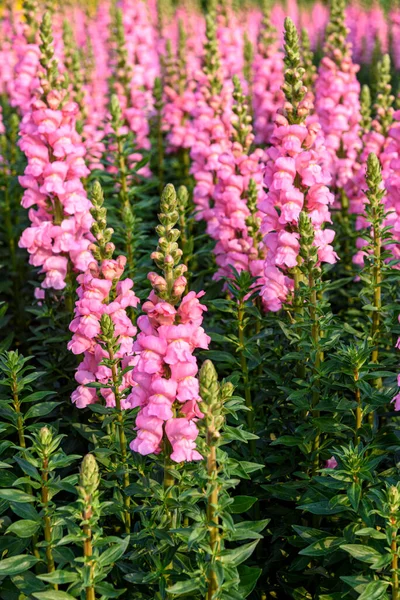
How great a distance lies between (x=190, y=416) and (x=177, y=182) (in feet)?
17.4

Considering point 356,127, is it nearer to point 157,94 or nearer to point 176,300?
point 157,94

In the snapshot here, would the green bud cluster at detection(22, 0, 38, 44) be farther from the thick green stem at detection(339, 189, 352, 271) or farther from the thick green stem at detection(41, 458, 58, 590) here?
the thick green stem at detection(41, 458, 58, 590)

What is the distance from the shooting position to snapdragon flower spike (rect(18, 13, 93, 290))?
5246mm

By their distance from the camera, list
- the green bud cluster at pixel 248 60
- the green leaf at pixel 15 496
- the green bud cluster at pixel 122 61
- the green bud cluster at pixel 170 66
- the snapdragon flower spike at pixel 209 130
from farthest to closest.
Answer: the green bud cluster at pixel 248 60 → the green bud cluster at pixel 170 66 → the green bud cluster at pixel 122 61 → the snapdragon flower spike at pixel 209 130 → the green leaf at pixel 15 496

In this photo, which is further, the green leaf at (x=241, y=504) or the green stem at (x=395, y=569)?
the green leaf at (x=241, y=504)

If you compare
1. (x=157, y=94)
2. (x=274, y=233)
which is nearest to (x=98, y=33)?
(x=157, y=94)

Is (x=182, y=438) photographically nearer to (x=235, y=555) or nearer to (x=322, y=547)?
(x=235, y=555)

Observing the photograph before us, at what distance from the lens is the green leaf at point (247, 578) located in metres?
3.46

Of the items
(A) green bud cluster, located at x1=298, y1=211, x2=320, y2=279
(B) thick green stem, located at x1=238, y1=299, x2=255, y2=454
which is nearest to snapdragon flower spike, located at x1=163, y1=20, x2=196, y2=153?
(B) thick green stem, located at x1=238, y1=299, x2=255, y2=454

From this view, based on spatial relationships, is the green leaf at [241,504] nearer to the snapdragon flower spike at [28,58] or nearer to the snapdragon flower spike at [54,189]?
the snapdragon flower spike at [54,189]

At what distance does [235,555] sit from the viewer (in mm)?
3336

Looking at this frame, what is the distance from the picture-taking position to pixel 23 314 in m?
6.62

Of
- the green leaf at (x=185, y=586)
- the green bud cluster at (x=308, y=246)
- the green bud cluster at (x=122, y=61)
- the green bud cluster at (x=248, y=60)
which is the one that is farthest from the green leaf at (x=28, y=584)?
the green bud cluster at (x=248, y=60)

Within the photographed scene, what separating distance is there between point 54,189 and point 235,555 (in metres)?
2.79
